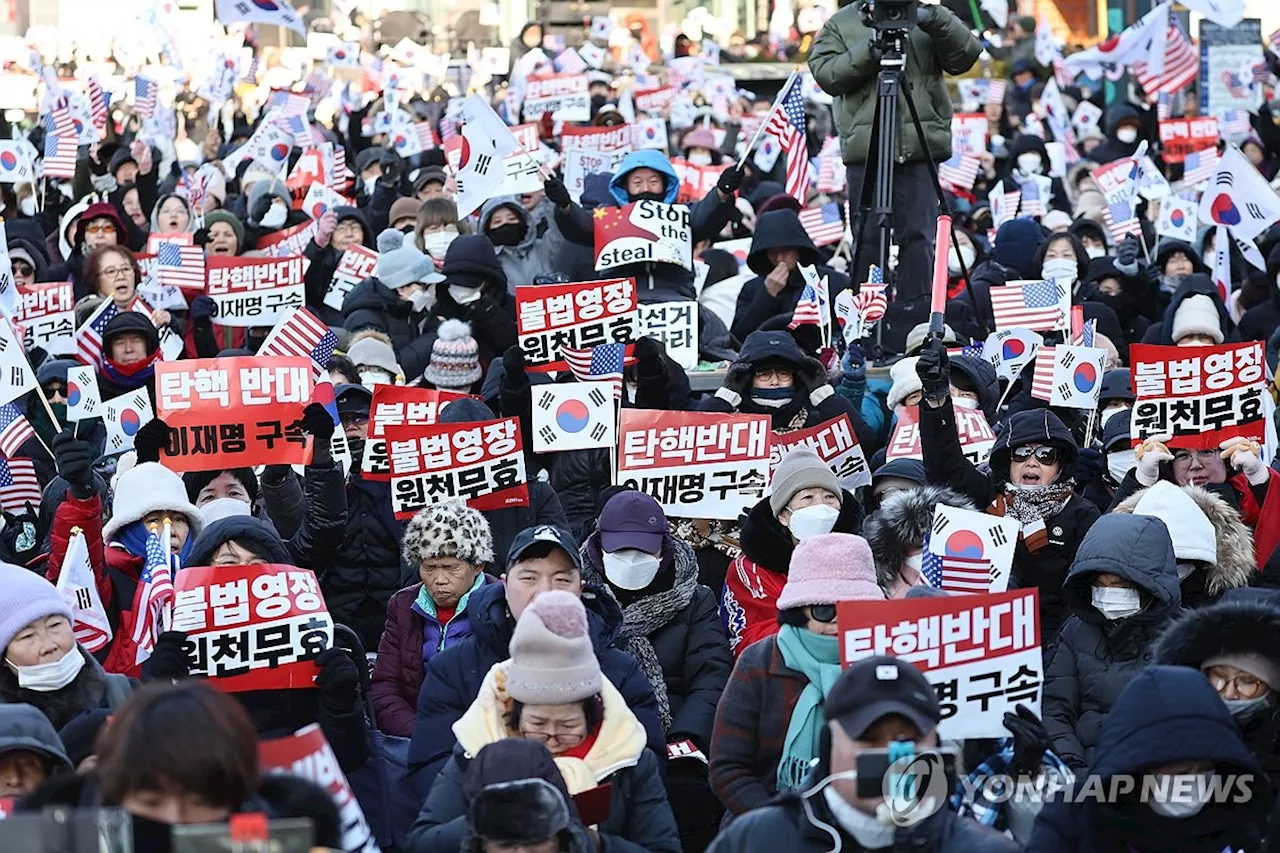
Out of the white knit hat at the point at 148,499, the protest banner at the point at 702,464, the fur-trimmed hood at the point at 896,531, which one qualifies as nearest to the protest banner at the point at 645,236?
the protest banner at the point at 702,464

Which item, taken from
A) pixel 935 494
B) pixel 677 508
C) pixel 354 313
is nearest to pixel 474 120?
pixel 354 313

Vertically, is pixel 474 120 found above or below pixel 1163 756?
above

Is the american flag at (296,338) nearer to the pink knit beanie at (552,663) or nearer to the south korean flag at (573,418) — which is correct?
the south korean flag at (573,418)

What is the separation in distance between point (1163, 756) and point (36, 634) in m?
2.96

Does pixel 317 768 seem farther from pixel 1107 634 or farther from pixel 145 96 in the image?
pixel 145 96

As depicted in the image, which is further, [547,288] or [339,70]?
[339,70]

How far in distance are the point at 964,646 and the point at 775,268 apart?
616 cm

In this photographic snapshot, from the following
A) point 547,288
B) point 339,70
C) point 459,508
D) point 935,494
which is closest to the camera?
point 935,494

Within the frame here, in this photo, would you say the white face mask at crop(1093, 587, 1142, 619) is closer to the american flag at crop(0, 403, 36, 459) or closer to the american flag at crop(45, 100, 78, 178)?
the american flag at crop(0, 403, 36, 459)

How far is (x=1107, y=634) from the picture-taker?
6.46m

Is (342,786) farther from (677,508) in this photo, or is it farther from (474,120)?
(474,120)

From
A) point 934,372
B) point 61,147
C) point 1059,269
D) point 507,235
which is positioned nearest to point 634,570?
point 934,372

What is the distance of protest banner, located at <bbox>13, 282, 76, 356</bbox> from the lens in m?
11.0

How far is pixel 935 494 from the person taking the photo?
6.86 m
